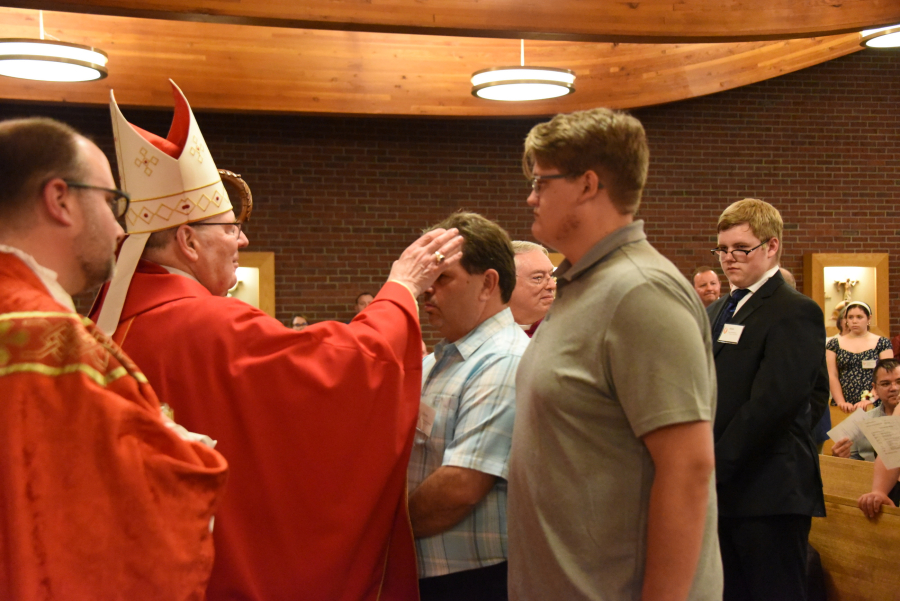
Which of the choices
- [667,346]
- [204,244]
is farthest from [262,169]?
[667,346]

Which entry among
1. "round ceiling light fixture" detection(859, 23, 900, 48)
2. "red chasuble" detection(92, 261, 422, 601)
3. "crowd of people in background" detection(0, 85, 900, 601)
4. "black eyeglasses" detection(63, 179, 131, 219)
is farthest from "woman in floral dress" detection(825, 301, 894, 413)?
"black eyeglasses" detection(63, 179, 131, 219)

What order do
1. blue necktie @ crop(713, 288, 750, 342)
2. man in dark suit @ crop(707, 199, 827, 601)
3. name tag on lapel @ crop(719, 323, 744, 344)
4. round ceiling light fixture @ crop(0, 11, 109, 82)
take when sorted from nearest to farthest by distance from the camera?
1. man in dark suit @ crop(707, 199, 827, 601)
2. name tag on lapel @ crop(719, 323, 744, 344)
3. blue necktie @ crop(713, 288, 750, 342)
4. round ceiling light fixture @ crop(0, 11, 109, 82)

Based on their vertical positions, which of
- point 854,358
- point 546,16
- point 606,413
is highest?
point 546,16

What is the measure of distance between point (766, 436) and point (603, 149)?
149cm

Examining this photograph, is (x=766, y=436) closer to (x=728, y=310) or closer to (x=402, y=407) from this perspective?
(x=728, y=310)

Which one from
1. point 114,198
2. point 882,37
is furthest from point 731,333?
point 882,37

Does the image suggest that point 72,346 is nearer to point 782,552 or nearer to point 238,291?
point 782,552

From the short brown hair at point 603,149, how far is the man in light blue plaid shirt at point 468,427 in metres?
0.55

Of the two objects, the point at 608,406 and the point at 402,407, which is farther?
the point at 402,407

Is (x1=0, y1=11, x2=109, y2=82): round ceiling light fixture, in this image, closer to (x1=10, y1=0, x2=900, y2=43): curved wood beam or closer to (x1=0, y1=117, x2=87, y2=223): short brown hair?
(x1=10, y1=0, x2=900, y2=43): curved wood beam

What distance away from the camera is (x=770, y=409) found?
2447mm

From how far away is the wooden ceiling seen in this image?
4.84 metres

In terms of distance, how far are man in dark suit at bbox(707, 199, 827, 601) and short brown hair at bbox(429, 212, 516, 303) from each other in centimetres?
98

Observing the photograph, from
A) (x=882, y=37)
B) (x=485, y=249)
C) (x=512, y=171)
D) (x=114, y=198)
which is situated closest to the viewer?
(x=114, y=198)
